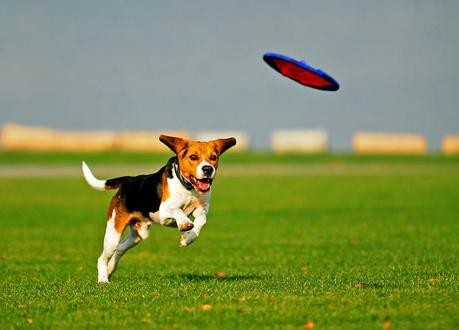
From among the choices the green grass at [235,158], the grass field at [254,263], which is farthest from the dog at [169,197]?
the green grass at [235,158]

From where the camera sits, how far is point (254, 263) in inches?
737

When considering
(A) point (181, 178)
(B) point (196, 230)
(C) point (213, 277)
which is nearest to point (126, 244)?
(C) point (213, 277)

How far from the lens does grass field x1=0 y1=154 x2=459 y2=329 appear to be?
10.3m

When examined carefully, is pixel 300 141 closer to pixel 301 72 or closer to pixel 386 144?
pixel 386 144

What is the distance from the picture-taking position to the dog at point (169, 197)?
12562 millimetres

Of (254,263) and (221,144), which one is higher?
(221,144)

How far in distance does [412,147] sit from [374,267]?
8048 cm

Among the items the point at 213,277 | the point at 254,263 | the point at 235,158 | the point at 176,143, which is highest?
the point at 235,158

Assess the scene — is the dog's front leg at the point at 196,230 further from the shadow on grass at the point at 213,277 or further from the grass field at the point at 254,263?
the shadow on grass at the point at 213,277

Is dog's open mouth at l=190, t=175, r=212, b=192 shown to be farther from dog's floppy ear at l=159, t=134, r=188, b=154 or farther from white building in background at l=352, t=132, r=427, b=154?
white building in background at l=352, t=132, r=427, b=154

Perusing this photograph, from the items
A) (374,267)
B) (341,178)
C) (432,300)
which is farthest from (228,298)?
(341,178)

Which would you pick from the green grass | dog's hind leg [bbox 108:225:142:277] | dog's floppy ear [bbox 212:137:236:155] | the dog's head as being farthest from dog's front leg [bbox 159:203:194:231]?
the green grass

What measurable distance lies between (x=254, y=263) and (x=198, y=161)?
6582mm

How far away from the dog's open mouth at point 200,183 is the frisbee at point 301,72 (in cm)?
252
